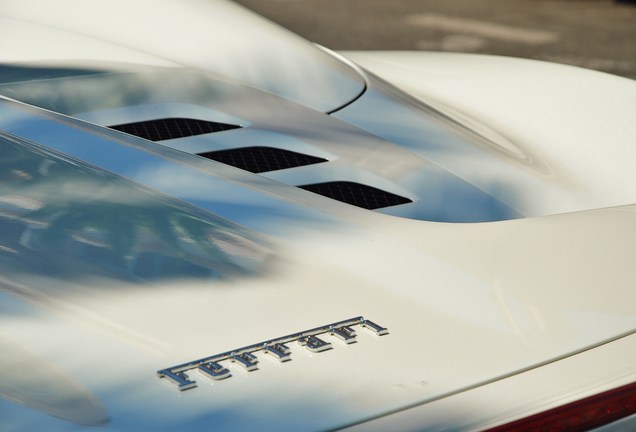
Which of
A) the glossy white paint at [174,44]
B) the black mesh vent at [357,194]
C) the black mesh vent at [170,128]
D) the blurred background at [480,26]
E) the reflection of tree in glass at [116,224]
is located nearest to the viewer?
the reflection of tree in glass at [116,224]

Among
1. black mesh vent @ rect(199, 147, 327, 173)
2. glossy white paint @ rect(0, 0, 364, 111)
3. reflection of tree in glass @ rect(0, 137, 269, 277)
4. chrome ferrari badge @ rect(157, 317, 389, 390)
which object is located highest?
glossy white paint @ rect(0, 0, 364, 111)

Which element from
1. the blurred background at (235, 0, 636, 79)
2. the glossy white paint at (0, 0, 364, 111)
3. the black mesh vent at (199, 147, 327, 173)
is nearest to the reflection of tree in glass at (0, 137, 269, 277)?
the black mesh vent at (199, 147, 327, 173)

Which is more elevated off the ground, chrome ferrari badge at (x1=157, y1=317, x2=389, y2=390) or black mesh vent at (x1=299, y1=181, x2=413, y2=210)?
black mesh vent at (x1=299, y1=181, x2=413, y2=210)

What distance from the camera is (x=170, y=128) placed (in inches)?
79.0

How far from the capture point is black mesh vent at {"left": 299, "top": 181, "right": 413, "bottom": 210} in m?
1.87

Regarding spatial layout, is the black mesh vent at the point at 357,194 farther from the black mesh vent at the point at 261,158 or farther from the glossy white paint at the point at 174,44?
the glossy white paint at the point at 174,44

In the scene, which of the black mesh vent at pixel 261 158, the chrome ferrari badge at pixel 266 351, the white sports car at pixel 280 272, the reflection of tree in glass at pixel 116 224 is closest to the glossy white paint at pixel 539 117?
the white sports car at pixel 280 272

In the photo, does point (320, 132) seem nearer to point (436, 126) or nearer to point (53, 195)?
point (436, 126)

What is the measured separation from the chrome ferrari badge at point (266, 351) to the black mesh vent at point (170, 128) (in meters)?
0.94

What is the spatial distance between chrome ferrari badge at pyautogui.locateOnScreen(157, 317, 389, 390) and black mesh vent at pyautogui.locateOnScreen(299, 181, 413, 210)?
0.74 metres

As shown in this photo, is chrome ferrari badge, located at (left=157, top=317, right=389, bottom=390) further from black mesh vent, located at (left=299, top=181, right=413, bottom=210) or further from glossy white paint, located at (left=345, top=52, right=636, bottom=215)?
glossy white paint, located at (left=345, top=52, right=636, bottom=215)

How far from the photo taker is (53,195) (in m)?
1.34

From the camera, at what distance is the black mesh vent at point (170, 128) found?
6.48 ft

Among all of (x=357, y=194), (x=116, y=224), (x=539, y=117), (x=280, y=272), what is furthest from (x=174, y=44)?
(x=280, y=272)
